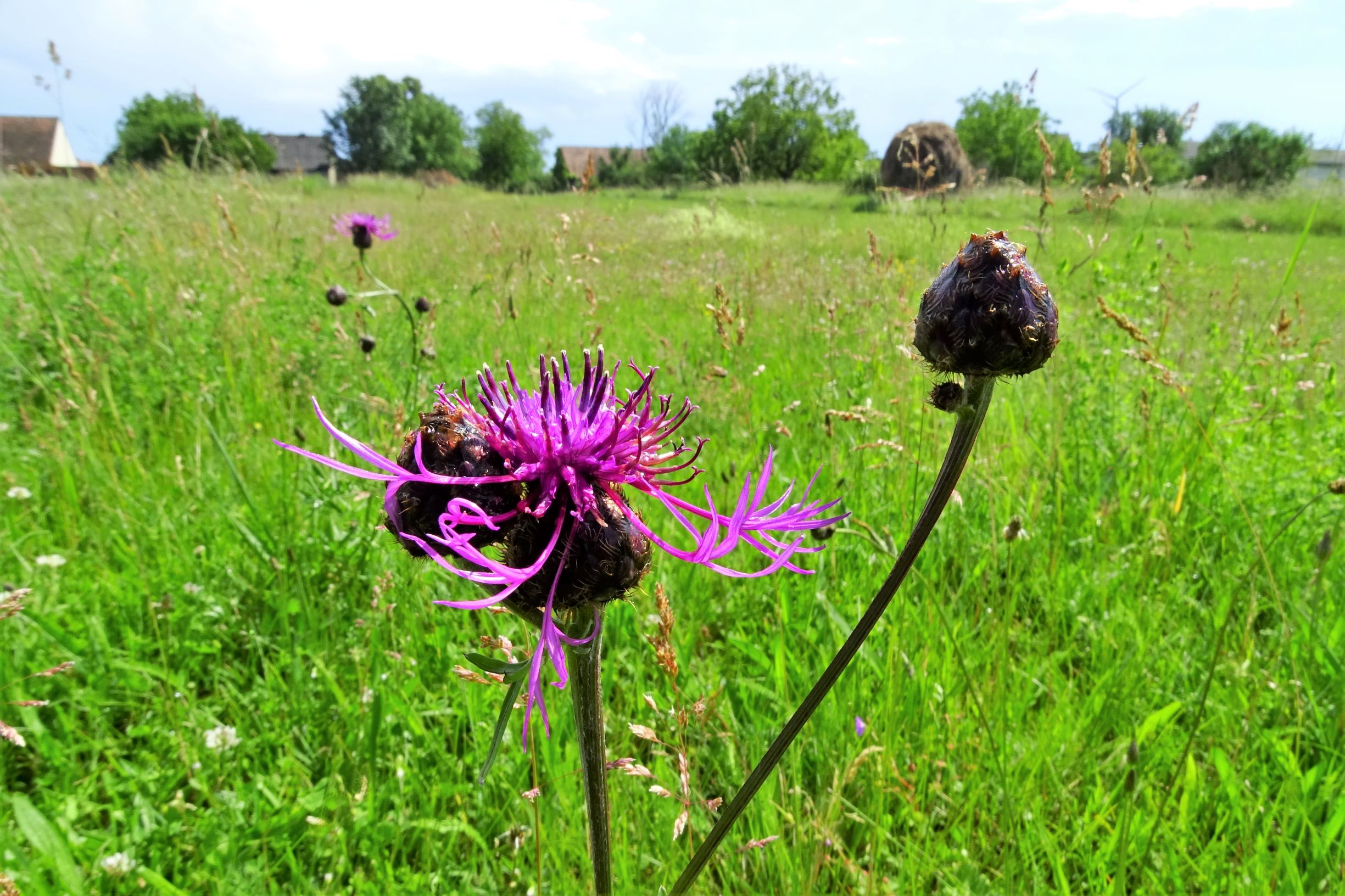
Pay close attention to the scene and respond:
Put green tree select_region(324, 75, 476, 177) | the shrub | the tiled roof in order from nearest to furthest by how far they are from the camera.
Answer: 1. the shrub
2. the tiled roof
3. green tree select_region(324, 75, 476, 177)

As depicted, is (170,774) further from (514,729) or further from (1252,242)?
(1252,242)

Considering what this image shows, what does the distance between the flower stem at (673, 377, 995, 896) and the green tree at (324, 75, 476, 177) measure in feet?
194

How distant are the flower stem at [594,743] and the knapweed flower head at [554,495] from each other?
0.03 meters

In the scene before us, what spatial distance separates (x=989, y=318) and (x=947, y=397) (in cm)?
10

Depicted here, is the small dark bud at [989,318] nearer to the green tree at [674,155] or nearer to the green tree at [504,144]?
the green tree at [674,155]

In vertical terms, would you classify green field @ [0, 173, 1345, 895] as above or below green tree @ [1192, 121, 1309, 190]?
below

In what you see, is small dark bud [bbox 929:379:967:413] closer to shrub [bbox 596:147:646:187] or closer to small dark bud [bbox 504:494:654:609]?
small dark bud [bbox 504:494:654:609]

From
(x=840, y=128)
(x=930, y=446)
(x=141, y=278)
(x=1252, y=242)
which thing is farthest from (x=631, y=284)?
(x=840, y=128)

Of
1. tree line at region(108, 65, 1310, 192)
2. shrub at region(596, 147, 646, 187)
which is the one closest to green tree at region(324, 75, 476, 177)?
tree line at region(108, 65, 1310, 192)

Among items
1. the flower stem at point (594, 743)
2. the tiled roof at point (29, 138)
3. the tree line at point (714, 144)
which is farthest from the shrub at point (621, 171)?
the tiled roof at point (29, 138)

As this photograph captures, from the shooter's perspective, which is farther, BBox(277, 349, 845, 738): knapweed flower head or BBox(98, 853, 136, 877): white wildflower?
BBox(98, 853, 136, 877): white wildflower

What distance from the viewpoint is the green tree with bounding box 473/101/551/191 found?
64.2 m

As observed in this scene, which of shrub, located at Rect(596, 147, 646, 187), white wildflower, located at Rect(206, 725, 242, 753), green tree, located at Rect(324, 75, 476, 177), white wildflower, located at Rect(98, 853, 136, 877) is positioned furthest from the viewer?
green tree, located at Rect(324, 75, 476, 177)

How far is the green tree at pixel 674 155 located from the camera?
106 ft
